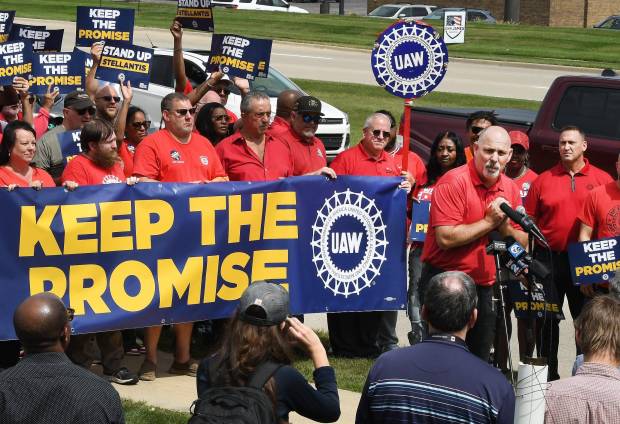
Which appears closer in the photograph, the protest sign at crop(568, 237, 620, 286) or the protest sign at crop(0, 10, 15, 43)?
the protest sign at crop(568, 237, 620, 286)

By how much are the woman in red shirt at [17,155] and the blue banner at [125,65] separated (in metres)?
2.89

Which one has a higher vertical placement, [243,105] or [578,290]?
[243,105]

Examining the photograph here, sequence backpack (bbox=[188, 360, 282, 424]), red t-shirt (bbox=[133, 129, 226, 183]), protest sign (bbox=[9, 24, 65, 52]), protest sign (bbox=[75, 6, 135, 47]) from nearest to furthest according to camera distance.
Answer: backpack (bbox=[188, 360, 282, 424]), red t-shirt (bbox=[133, 129, 226, 183]), protest sign (bbox=[75, 6, 135, 47]), protest sign (bbox=[9, 24, 65, 52])

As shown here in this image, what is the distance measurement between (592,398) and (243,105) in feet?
17.5

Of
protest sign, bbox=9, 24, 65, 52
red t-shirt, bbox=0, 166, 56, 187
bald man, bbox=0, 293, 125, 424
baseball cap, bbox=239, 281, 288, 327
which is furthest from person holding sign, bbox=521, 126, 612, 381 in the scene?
protest sign, bbox=9, 24, 65, 52

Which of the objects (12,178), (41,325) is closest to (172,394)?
(12,178)

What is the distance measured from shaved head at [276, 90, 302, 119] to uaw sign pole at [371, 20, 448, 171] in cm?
96

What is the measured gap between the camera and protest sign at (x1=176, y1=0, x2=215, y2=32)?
1413 cm

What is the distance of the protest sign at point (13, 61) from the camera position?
1136 cm

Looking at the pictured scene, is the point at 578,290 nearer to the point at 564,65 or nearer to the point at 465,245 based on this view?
the point at 465,245

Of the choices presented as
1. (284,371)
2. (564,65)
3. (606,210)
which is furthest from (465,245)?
(564,65)

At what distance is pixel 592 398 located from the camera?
17.5ft

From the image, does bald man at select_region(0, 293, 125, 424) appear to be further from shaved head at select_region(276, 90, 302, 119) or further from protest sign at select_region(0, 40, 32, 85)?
protest sign at select_region(0, 40, 32, 85)

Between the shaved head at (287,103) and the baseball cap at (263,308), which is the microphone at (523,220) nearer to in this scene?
the baseball cap at (263,308)
